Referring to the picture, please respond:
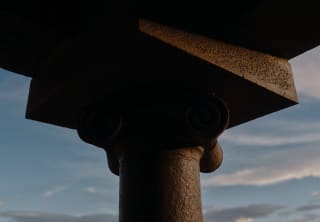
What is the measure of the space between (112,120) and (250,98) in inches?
94.3

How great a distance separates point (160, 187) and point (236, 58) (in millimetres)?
2425

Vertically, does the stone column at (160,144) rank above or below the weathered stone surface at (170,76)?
below

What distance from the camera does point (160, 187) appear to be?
6246mm

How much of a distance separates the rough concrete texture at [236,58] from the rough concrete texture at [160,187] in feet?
5.09

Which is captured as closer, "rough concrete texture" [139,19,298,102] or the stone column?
"rough concrete texture" [139,19,298,102]

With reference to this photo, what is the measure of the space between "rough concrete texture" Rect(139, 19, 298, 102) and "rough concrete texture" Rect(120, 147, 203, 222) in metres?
1.55

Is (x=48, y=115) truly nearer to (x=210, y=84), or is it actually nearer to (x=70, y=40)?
(x=70, y=40)

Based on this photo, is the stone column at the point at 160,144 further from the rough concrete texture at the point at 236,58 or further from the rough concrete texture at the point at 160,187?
the rough concrete texture at the point at 236,58

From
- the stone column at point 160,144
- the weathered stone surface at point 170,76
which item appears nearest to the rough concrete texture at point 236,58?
the weathered stone surface at point 170,76

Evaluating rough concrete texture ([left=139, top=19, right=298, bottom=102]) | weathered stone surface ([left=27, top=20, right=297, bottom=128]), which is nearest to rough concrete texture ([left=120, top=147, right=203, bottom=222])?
weathered stone surface ([left=27, top=20, right=297, bottom=128])

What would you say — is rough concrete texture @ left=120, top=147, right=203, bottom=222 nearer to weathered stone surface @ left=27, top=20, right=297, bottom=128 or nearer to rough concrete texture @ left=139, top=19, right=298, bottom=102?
weathered stone surface @ left=27, top=20, right=297, bottom=128

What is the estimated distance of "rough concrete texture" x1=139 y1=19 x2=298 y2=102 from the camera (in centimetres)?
607

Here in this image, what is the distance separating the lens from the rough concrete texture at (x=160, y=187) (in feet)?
20.2

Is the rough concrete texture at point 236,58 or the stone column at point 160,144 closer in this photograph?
the rough concrete texture at point 236,58
